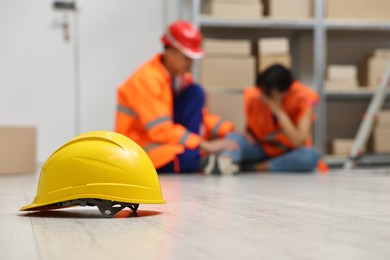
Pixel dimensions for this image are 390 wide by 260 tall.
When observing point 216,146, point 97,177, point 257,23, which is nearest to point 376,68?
point 257,23

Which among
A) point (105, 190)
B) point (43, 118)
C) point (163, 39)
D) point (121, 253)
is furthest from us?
point (43, 118)

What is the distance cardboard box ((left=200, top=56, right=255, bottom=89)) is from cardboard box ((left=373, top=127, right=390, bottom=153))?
0.95m

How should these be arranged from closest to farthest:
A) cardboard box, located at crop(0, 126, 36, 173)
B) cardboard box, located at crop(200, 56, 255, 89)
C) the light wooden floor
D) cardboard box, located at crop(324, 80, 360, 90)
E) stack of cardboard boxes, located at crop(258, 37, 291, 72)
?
the light wooden floor
cardboard box, located at crop(0, 126, 36, 173)
cardboard box, located at crop(200, 56, 255, 89)
stack of cardboard boxes, located at crop(258, 37, 291, 72)
cardboard box, located at crop(324, 80, 360, 90)

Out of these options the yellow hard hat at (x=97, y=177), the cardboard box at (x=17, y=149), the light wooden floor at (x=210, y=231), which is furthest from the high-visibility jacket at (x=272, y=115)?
the yellow hard hat at (x=97, y=177)

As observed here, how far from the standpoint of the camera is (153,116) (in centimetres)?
341

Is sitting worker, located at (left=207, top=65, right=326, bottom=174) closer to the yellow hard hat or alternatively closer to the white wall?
the white wall

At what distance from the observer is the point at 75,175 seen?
1315 millimetres

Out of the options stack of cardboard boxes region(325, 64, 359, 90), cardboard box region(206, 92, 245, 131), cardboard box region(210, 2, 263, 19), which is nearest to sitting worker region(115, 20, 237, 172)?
cardboard box region(206, 92, 245, 131)

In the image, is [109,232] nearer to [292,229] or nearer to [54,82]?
[292,229]

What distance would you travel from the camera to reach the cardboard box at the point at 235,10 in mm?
4156

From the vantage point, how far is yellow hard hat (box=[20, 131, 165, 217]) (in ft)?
4.27

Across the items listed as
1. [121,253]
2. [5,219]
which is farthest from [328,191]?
[121,253]

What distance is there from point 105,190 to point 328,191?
1.05m

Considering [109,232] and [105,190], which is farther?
[105,190]
